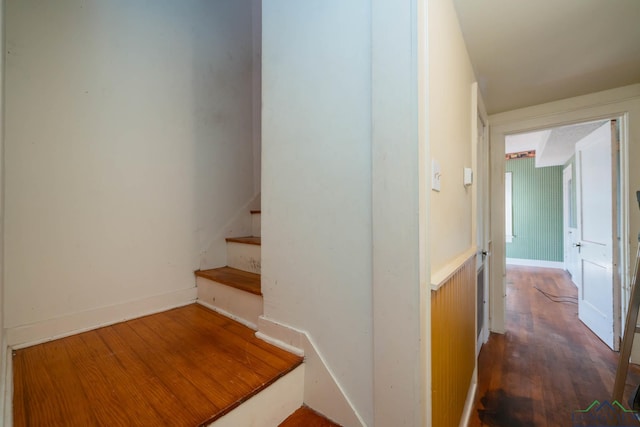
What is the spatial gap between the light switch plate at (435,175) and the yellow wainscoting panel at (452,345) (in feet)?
1.20

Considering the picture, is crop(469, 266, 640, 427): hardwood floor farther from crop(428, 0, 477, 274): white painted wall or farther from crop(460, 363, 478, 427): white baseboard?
crop(428, 0, 477, 274): white painted wall

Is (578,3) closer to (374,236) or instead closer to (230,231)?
(374,236)

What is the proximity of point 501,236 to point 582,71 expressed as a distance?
144 cm

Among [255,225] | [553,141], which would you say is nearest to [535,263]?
[553,141]

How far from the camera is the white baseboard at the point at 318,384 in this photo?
941mm

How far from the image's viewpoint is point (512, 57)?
165cm

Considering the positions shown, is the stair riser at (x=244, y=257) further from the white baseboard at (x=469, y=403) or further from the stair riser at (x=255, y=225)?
the white baseboard at (x=469, y=403)

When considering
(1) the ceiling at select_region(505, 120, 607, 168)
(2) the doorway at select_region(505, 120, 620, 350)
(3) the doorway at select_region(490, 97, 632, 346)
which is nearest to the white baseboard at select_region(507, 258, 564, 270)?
(2) the doorway at select_region(505, 120, 620, 350)

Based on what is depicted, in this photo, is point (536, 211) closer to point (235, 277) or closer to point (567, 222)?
point (567, 222)

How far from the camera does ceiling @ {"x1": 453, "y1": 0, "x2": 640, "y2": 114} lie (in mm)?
1259

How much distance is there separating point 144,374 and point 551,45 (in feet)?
8.70

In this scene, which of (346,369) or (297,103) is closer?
(346,369)

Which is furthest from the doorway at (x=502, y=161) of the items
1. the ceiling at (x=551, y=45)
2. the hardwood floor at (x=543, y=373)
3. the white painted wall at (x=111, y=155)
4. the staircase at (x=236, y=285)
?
the white painted wall at (x=111, y=155)

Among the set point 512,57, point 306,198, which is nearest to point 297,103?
point 306,198
